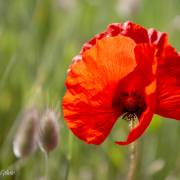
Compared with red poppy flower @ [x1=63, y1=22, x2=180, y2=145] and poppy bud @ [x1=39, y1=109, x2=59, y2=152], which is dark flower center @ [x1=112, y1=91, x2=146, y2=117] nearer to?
red poppy flower @ [x1=63, y1=22, x2=180, y2=145]

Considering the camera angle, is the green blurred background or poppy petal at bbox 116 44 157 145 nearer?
poppy petal at bbox 116 44 157 145

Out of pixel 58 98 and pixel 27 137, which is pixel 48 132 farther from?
pixel 58 98

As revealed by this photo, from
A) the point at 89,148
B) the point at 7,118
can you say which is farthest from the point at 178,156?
the point at 7,118

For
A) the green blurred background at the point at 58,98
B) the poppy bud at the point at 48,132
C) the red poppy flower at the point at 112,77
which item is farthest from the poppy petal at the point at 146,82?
the green blurred background at the point at 58,98

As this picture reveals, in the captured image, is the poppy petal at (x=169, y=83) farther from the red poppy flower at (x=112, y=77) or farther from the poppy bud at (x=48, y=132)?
the poppy bud at (x=48, y=132)

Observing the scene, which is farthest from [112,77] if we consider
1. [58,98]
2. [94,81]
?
[58,98]

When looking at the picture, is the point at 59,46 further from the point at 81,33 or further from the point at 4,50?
the point at 81,33

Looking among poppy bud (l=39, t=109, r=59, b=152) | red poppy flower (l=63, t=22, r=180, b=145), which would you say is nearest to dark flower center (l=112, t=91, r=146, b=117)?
red poppy flower (l=63, t=22, r=180, b=145)
